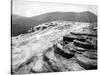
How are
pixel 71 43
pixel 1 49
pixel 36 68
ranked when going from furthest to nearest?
pixel 71 43 → pixel 36 68 → pixel 1 49

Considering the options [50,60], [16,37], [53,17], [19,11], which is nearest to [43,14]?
[53,17]

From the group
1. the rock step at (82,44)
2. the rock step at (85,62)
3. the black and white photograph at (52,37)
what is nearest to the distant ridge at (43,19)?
the black and white photograph at (52,37)

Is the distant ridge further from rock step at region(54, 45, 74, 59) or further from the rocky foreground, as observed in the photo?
rock step at region(54, 45, 74, 59)

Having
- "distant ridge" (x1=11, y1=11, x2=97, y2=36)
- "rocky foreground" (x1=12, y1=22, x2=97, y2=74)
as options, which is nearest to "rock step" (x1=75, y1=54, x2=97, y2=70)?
"rocky foreground" (x1=12, y1=22, x2=97, y2=74)

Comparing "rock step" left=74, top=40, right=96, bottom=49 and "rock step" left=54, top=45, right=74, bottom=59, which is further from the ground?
"rock step" left=74, top=40, right=96, bottom=49

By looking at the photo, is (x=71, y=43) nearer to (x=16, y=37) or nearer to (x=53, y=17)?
(x=53, y=17)

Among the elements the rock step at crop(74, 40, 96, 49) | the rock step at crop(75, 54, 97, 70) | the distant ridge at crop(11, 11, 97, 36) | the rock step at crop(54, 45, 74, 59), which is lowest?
the rock step at crop(75, 54, 97, 70)

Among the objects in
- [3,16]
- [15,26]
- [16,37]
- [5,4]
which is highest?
[5,4]
